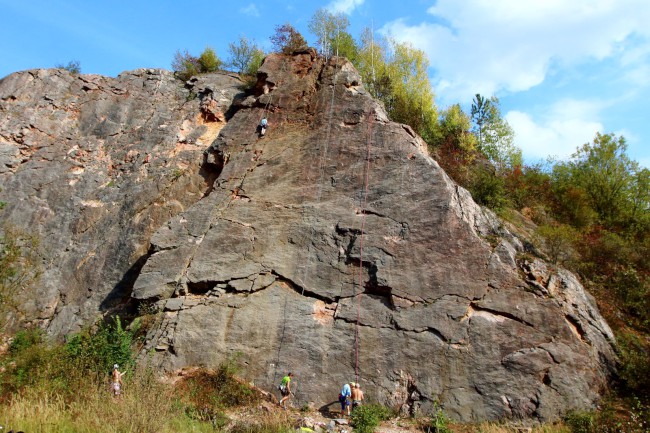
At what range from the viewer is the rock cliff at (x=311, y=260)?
11.1 metres

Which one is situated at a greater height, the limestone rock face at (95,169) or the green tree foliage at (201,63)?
the green tree foliage at (201,63)

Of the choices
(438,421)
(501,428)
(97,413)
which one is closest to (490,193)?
(501,428)

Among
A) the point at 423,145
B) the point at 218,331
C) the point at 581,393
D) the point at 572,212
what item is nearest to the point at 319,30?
the point at 423,145

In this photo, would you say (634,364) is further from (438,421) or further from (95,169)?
(95,169)

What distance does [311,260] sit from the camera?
12.8 meters

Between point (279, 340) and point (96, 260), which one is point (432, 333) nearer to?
point (279, 340)

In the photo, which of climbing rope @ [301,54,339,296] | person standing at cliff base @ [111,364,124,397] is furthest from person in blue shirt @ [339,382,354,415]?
person standing at cliff base @ [111,364,124,397]

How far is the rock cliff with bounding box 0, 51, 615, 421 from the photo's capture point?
1114cm

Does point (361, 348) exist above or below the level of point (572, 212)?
below

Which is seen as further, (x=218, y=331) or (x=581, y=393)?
(x=218, y=331)

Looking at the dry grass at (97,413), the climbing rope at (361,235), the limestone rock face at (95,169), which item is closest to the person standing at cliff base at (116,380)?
the dry grass at (97,413)

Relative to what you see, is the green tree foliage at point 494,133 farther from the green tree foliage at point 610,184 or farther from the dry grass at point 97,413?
the dry grass at point 97,413

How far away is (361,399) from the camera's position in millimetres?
10789

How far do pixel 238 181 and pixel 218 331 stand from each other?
5.28 metres
